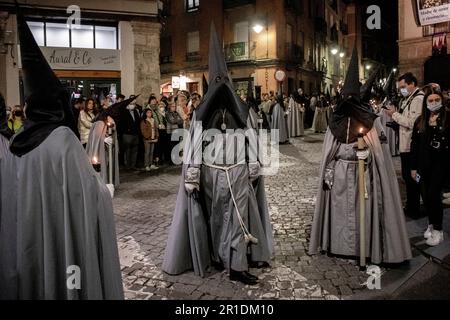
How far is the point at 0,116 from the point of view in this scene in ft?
17.9

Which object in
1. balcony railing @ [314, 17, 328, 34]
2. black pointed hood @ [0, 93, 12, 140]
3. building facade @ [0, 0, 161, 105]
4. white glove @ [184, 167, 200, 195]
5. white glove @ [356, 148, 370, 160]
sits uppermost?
balcony railing @ [314, 17, 328, 34]

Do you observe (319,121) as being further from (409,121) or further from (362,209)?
(362,209)

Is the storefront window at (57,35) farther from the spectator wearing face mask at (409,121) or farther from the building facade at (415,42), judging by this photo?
the building facade at (415,42)

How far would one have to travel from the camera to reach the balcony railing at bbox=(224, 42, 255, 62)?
35094 millimetres

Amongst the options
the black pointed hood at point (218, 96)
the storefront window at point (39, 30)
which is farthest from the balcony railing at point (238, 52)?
the black pointed hood at point (218, 96)

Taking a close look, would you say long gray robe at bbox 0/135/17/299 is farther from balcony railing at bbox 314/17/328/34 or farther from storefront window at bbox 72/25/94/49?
balcony railing at bbox 314/17/328/34

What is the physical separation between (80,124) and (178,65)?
2968 cm

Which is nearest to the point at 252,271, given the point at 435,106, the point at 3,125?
the point at 435,106

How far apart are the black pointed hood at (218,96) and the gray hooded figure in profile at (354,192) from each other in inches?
51.1

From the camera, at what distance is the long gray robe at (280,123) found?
18.7 meters

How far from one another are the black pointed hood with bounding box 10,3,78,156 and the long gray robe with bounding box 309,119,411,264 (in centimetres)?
349

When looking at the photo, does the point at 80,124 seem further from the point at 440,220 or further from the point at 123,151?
the point at 440,220

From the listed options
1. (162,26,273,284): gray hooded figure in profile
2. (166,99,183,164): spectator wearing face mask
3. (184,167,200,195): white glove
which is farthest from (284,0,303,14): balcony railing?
(184,167,200,195): white glove
